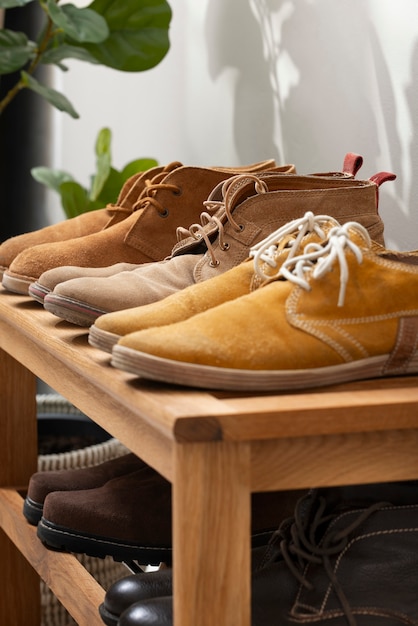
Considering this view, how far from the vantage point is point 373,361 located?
2.61 ft

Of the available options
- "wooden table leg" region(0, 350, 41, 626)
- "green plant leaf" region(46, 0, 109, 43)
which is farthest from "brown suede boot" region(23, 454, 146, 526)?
"green plant leaf" region(46, 0, 109, 43)

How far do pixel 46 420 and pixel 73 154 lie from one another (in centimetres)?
109

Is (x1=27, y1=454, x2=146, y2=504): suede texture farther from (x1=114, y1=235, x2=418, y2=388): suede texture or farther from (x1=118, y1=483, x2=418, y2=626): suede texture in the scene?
(x1=114, y1=235, x2=418, y2=388): suede texture

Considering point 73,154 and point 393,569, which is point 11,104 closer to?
point 73,154

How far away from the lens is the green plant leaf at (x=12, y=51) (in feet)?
6.95

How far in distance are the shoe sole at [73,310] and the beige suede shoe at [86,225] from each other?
0.44 meters

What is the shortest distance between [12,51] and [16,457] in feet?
3.40

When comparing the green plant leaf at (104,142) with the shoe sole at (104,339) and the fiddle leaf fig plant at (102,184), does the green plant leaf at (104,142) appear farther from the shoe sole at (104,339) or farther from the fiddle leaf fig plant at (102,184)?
the shoe sole at (104,339)

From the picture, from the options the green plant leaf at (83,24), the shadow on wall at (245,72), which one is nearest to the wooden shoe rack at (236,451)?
the shadow on wall at (245,72)

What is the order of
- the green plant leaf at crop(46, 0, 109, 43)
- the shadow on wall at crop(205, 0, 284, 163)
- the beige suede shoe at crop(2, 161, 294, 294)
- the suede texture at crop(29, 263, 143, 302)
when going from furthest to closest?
1. the green plant leaf at crop(46, 0, 109, 43)
2. the shadow on wall at crop(205, 0, 284, 163)
3. the beige suede shoe at crop(2, 161, 294, 294)
4. the suede texture at crop(29, 263, 143, 302)

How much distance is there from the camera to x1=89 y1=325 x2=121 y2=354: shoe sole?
82 centimetres

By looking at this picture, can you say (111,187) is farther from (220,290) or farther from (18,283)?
(220,290)

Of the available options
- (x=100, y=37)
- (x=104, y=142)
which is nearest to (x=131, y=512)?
(x=100, y=37)

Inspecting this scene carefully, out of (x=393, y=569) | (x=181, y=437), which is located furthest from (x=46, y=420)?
(x=181, y=437)
